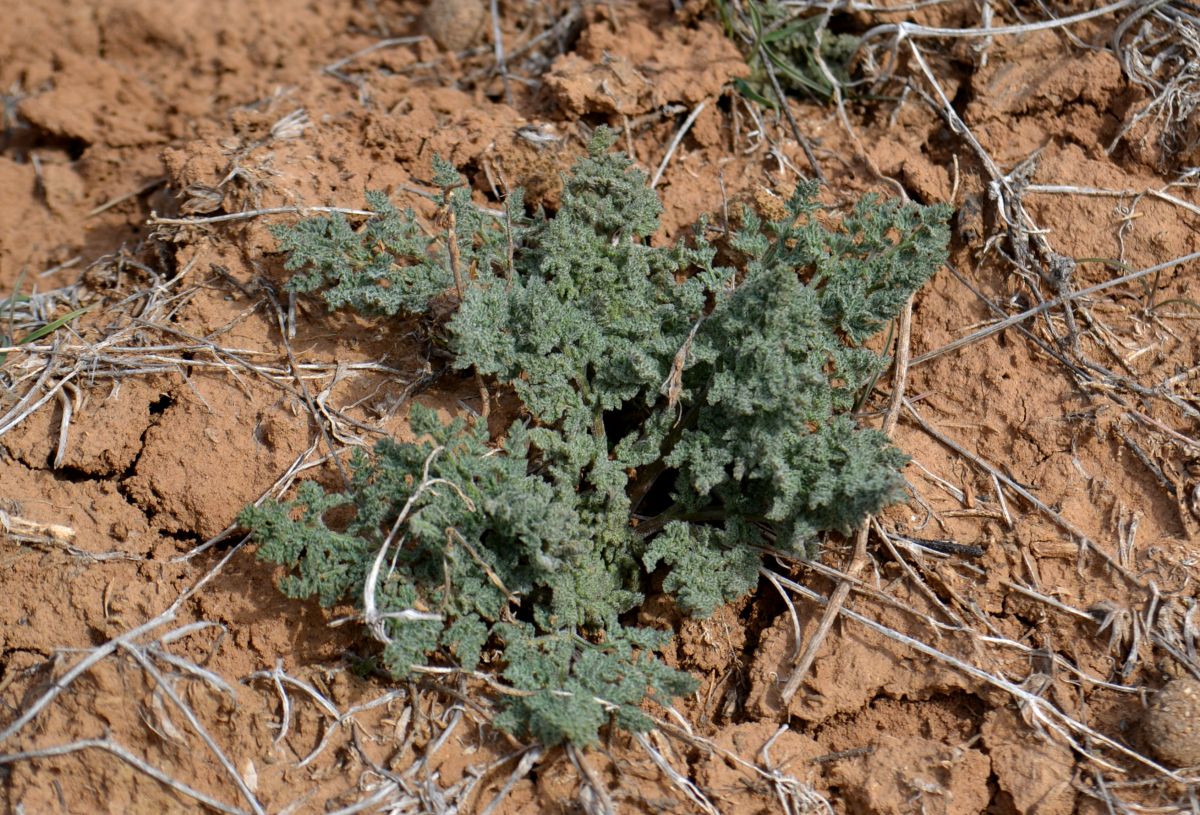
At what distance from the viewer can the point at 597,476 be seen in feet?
9.49

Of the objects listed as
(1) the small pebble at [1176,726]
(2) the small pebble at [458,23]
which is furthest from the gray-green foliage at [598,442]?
(2) the small pebble at [458,23]

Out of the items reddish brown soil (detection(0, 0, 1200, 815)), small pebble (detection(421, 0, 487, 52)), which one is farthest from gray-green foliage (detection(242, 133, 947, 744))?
small pebble (detection(421, 0, 487, 52))

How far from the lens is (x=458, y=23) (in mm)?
4438

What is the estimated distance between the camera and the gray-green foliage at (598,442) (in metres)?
2.69

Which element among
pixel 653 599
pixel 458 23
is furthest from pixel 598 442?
pixel 458 23

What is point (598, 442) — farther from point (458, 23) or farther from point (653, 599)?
point (458, 23)

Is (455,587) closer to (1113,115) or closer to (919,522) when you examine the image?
(919,522)

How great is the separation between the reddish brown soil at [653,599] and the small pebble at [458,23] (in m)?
0.17

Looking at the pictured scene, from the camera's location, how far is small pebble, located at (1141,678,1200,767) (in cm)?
260

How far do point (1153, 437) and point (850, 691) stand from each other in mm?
1323

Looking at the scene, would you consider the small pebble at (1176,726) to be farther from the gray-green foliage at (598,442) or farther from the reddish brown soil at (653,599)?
the gray-green foliage at (598,442)

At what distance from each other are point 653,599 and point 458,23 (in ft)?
9.37

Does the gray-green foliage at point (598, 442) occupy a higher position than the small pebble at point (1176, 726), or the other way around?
the gray-green foliage at point (598, 442)

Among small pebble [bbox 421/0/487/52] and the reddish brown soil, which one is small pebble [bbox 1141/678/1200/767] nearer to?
the reddish brown soil
